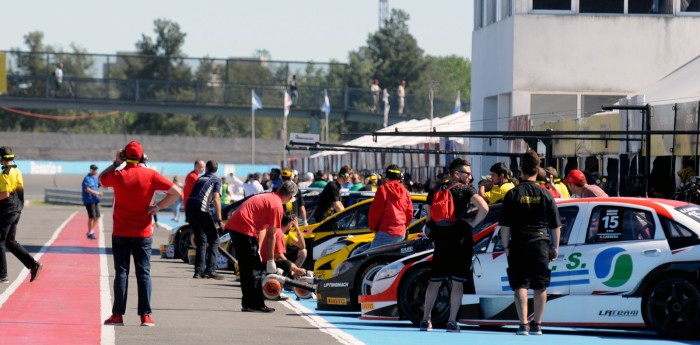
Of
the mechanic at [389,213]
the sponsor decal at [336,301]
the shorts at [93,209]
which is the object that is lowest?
the shorts at [93,209]

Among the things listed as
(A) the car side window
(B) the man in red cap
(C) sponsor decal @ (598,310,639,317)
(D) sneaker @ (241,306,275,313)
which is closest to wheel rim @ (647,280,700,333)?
(C) sponsor decal @ (598,310,639,317)

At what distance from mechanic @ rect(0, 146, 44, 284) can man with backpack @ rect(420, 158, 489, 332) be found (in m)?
6.36

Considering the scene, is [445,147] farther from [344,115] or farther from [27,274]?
[344,115]

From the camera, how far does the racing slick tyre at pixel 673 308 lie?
12.8 m

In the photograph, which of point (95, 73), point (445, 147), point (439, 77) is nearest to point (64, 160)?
point (95, 73)

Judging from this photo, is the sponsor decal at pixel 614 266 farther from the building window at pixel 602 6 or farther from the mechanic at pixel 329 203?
the building window at pixel 602 6

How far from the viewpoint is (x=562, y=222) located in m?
13.6

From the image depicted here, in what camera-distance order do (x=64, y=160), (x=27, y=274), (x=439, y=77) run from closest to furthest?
(x=27, y=274)
(x=64, y=160)
(x=439, y=77)

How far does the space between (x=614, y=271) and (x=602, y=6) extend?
2013 cm

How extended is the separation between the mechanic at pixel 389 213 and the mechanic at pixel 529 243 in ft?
12.6

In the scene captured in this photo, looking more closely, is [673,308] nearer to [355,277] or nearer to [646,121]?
[355,277]

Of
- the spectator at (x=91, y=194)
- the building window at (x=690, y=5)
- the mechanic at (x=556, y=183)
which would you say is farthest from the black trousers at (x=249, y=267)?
the building window at (x=690, y=5)

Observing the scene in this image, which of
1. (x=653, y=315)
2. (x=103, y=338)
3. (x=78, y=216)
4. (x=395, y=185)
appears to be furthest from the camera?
(x=78, y=216)

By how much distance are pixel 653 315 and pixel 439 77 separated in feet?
517
